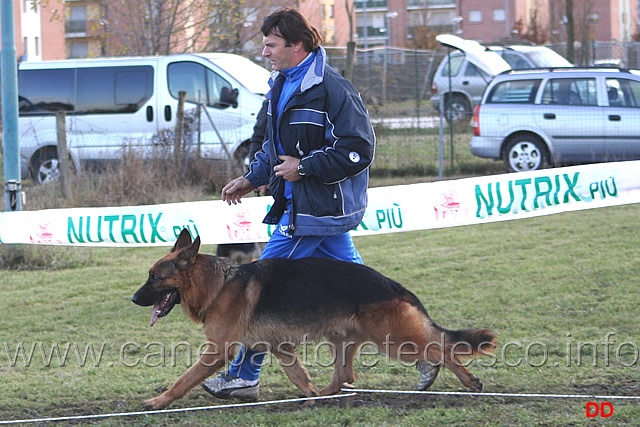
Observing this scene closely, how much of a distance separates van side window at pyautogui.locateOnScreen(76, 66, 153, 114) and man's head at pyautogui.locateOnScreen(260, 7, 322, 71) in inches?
416

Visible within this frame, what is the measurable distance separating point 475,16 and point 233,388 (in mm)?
73137

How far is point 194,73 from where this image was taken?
14594 mm

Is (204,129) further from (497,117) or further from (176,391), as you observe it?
(176,391)

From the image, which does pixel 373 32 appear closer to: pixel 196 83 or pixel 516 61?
pixel 516 61

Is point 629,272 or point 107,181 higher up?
point 107,181

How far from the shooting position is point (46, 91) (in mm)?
15141

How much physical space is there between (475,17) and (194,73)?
6347cm

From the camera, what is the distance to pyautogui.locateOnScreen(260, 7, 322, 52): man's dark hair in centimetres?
446

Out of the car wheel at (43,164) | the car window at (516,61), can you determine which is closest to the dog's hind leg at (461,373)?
the car wheel at (43,164)

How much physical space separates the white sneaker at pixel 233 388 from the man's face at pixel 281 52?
1.70 m

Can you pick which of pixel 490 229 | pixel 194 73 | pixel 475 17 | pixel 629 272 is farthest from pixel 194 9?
pixel 475 17

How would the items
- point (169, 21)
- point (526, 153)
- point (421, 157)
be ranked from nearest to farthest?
point (526, 153) < point (421, 157) < point (169, 21)

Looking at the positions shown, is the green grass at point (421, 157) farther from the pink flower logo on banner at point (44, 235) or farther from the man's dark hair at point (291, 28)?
the man's dark hair at point (291, 28)

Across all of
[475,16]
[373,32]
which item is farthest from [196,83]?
[475,16]
